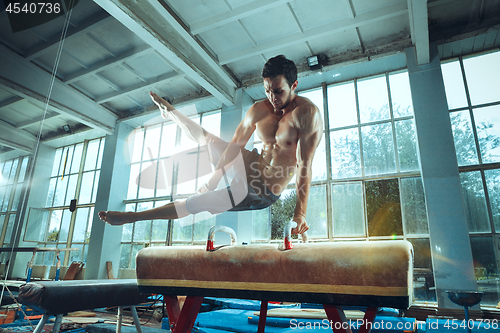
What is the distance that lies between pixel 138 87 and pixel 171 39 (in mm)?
2760

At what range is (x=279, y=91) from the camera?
6.91 ft

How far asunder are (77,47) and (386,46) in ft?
23.6

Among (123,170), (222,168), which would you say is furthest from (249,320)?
(123,170)

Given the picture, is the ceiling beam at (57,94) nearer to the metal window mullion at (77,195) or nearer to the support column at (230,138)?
the metal window mullion at (77,195)

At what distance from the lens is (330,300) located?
56.1 inches

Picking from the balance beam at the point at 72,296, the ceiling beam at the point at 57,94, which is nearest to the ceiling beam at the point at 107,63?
the ceiling beam at the point at 57,94

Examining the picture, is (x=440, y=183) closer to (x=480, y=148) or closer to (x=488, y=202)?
(x=488, y=202)

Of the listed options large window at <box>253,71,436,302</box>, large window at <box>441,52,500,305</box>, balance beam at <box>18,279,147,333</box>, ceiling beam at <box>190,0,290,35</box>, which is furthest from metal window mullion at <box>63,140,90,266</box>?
large window at <box>441,52,500,305</box>

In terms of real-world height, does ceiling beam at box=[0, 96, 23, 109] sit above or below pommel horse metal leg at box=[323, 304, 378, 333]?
above

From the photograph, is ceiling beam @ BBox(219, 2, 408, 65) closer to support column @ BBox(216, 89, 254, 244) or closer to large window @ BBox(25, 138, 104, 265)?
support column @ BBox(216, 89, 254, 244)

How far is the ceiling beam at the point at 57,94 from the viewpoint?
1854mm

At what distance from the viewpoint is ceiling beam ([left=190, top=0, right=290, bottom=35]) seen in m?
5.55

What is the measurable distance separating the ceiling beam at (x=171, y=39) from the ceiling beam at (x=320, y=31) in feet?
1.67

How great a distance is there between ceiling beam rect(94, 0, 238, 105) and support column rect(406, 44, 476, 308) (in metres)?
4.45
